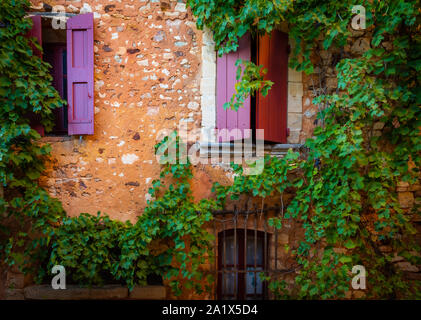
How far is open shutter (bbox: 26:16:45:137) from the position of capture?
3.41 metres

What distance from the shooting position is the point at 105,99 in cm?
355

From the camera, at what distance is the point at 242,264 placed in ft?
12.2

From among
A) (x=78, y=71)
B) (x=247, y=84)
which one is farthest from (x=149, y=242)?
(x=78, y=71)

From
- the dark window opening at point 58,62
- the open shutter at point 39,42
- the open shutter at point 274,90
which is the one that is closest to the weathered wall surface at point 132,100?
the open shutter at point 39,42

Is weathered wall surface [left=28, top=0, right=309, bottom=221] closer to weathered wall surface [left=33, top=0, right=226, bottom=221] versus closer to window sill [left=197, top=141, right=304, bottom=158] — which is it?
weathered wall surface [left=33, top=0, right=226, bottom=221]

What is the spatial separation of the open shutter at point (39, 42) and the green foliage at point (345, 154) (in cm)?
167

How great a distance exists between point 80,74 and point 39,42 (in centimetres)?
54

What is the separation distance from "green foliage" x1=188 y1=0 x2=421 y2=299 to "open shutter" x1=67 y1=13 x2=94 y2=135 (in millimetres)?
1216

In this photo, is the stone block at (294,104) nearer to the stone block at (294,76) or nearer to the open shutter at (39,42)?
the stone block at (294,76)

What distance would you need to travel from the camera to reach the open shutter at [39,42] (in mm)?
3408

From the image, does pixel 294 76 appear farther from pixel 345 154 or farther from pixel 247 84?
pixel 345 154

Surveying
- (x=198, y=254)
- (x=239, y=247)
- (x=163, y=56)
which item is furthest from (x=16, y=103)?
(x=239, y=247)

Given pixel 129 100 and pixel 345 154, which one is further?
pixel 129 100

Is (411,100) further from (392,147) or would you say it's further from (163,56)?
(163,56)
